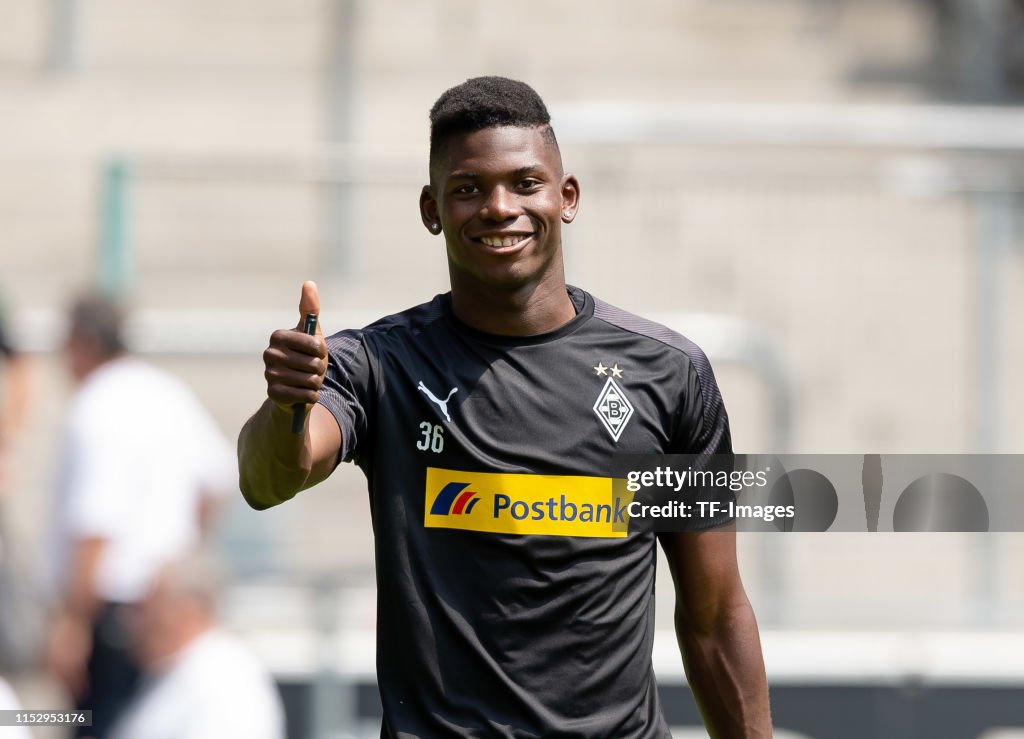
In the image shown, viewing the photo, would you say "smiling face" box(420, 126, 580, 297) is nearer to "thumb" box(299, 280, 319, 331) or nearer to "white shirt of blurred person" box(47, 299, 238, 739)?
"thumb" box(299, 280, 319, 331)

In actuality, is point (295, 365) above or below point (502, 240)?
below

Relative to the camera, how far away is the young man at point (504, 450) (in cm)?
270

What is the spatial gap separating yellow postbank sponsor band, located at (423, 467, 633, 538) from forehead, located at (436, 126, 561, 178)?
0.58 m

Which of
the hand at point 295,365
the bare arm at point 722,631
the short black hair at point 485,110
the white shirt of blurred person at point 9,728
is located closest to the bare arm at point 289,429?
the hand at point 295,365

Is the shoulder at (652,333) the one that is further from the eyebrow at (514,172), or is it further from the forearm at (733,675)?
the forearm at (733,675)

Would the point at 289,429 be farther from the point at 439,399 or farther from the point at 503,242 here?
the point at 503,242

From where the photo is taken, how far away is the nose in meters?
2.75

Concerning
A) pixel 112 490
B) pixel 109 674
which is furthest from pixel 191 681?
pixel 112 490

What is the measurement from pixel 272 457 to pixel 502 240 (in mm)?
617

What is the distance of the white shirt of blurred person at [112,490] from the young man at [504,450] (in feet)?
8.84

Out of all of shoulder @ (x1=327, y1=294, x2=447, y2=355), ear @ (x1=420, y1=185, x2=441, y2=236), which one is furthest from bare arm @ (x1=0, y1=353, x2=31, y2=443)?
ear @ (x1=420, y1=185, x2=441, y2=236)

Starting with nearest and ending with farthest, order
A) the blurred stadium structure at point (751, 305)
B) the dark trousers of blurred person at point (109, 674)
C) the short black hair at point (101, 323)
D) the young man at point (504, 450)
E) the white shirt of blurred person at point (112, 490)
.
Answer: the young man at point (504, 450) < the dark trousers of blurred person at point (109, 674) < the white shirt of blurred person at point (112, 490) < the short black hair at point (101, 323) < the blurred stadium structure at point (751, 305)

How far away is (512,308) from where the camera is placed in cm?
287

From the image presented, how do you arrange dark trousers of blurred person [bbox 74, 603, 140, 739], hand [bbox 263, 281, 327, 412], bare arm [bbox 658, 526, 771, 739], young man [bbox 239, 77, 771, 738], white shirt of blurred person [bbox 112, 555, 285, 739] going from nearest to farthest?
hand [bbox 263, 281, 327, 412], young man [bbox 239, 77, 771, 738], bare arm [bbox 658, 526, 771, 739], white shirt of blurred person [bbox 112, 555, 285, 739], dark trousers of blurred person [bbox 74, 603, 140, 739]
